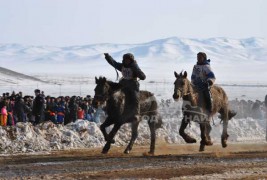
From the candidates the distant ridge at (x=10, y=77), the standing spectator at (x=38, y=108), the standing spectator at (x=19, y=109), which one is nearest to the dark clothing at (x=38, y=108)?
the standing spectator at (x=38, y=108)

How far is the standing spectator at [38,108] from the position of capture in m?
29.2

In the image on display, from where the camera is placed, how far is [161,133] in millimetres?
33469

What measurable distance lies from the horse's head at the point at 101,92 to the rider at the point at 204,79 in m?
3.17

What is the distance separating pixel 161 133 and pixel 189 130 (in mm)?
2738

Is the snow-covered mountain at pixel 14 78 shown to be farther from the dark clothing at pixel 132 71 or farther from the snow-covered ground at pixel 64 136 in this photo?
the dark clothing at pixel 132 71

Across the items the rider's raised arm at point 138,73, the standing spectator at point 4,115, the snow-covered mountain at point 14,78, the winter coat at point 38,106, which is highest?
the snow-covered mountain at point 14,78

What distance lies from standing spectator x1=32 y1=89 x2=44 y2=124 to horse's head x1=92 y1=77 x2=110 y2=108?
1002 centimetres

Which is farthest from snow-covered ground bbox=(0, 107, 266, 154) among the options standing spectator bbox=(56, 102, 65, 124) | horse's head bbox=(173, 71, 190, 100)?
horse's head bbox=(173, 71, 190, 100)

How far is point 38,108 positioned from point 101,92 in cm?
1061

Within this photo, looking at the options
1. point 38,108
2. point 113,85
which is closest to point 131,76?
point 113,85

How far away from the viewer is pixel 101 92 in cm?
1933

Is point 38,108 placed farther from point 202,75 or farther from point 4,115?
point 202,75

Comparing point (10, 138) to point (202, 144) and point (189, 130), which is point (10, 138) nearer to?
point (202, 144)

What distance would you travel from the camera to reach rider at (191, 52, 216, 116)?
70.4 feet
